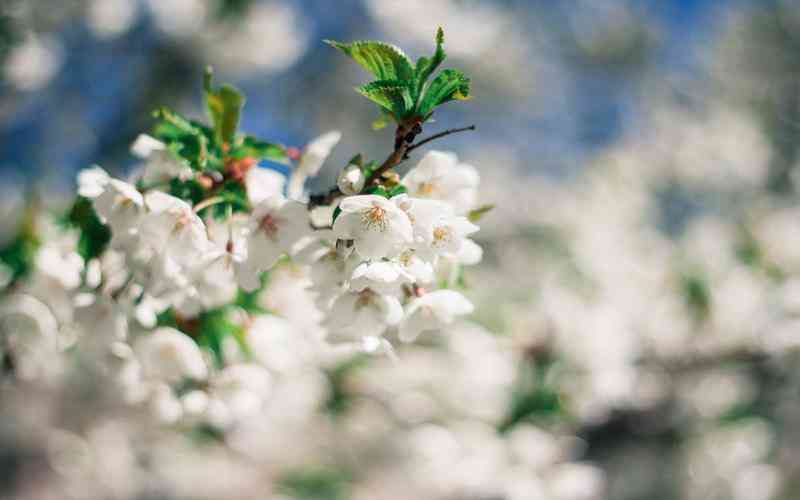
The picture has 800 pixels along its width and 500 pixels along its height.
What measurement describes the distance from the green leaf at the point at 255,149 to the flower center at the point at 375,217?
0.39 m

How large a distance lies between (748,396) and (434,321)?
9.23 feet

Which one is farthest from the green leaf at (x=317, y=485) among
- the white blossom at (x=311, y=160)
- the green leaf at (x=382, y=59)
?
the green leaf at (x=382, y=59)

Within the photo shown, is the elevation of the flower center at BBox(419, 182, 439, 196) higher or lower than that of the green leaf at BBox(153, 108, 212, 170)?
lower

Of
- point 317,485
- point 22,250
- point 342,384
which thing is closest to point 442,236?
point 22,250

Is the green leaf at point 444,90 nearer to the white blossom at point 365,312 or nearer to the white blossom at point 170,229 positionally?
the white blossom at point 365,312

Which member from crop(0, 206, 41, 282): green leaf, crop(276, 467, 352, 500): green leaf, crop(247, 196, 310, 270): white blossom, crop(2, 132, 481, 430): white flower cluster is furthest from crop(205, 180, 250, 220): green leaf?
crop(276, 467, 352, 500): green leaf

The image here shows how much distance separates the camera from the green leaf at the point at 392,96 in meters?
0.96

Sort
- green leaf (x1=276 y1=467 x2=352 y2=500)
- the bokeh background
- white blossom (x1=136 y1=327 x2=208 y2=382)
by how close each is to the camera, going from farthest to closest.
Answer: green leaf (x1=276 y1=467 x2=352 y2=500), the bokeh background, white blossom (x1=136 y1=327 x2=208 y2=382)

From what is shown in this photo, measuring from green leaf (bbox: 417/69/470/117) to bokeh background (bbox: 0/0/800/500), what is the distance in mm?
1442

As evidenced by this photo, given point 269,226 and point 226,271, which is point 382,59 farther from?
point 226,271

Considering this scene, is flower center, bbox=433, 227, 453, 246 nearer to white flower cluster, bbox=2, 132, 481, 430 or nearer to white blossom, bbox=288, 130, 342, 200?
white flower cluster, bbox=2, 132, 481, 430

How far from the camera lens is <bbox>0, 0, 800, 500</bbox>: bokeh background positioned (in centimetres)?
288

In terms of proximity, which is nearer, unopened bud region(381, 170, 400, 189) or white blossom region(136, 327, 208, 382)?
unopened bud region(381, 170, 400, 189)

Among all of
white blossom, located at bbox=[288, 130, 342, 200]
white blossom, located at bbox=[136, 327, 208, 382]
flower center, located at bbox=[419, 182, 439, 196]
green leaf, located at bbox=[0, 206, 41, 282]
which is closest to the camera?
flower center, located at bbox=[419, 182, 439, 196]
